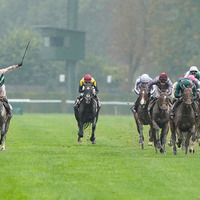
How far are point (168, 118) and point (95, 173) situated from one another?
5.33m

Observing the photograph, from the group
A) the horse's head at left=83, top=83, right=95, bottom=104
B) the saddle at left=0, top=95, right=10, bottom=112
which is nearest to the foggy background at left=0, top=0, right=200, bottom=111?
the horse's head at left=83, top=83, right=95, bottom=104

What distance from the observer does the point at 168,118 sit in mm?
18359

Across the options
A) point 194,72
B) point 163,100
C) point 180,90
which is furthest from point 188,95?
point 194,72

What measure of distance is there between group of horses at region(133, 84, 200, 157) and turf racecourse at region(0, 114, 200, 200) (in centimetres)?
40

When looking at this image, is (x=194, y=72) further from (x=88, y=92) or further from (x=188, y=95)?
(x=88, y=92)

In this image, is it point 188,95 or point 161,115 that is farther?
point 161,115

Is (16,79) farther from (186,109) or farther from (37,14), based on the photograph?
(186,109)

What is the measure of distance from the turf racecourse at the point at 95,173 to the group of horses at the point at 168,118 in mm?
402

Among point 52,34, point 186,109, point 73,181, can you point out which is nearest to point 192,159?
point 186,109

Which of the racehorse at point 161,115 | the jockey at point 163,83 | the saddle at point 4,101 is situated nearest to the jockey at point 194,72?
the jockey at point 163,83

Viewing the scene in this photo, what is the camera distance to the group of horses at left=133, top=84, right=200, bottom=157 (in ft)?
57.1

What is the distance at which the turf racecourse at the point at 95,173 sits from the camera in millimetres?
11070

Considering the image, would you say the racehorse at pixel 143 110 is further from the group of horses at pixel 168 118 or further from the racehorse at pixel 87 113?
the racehorse at pixel 87 113

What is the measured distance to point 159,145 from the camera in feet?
59.9
